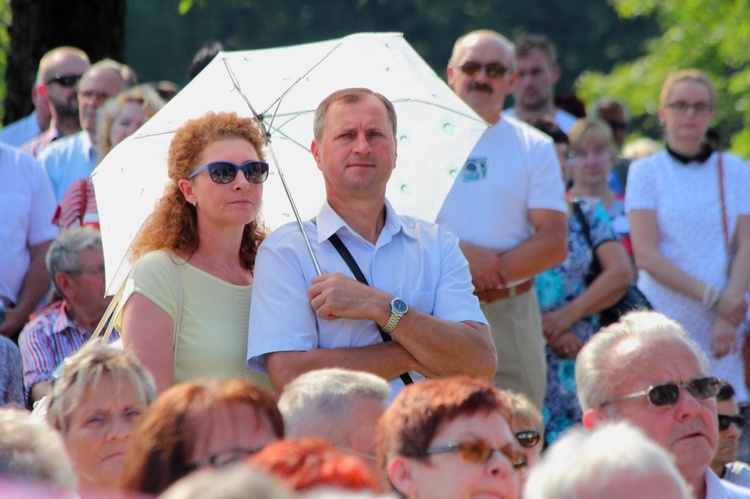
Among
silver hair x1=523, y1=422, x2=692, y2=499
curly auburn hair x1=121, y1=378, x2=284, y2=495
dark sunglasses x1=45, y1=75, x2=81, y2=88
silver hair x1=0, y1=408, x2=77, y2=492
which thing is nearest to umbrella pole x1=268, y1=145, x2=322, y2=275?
curly auburn hair x1=121, y1=378, x2=284, y2=495

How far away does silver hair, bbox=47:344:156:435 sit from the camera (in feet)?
12.6

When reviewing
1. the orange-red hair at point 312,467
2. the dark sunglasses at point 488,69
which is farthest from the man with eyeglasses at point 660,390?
the dark sunglasses at point 488,69

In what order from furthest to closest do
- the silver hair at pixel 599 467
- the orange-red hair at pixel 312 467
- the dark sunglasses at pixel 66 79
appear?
the dark sunglasses at pixel 66 79
the silver hair at pixel 599 467
the orange-red hair at pixel 312 467

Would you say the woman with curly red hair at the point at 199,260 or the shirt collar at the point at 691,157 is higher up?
the shirt collar at the point at 691,157

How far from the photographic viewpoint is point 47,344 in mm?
5797

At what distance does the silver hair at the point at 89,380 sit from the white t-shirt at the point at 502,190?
98.3 inches

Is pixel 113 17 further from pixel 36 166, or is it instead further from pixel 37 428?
pixel 37 428

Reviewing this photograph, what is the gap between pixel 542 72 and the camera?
8.63 metres

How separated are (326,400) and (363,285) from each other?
909mm

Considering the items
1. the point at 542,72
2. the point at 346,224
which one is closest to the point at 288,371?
the point at 346,224

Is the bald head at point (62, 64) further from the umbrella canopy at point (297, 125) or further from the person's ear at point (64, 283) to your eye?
the umbrella canopy at point (297, 125)

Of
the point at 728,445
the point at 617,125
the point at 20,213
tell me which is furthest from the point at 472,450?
the point at 617,125

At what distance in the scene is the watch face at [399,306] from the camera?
4293 mm

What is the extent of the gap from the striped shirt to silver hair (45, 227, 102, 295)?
0.18 m
